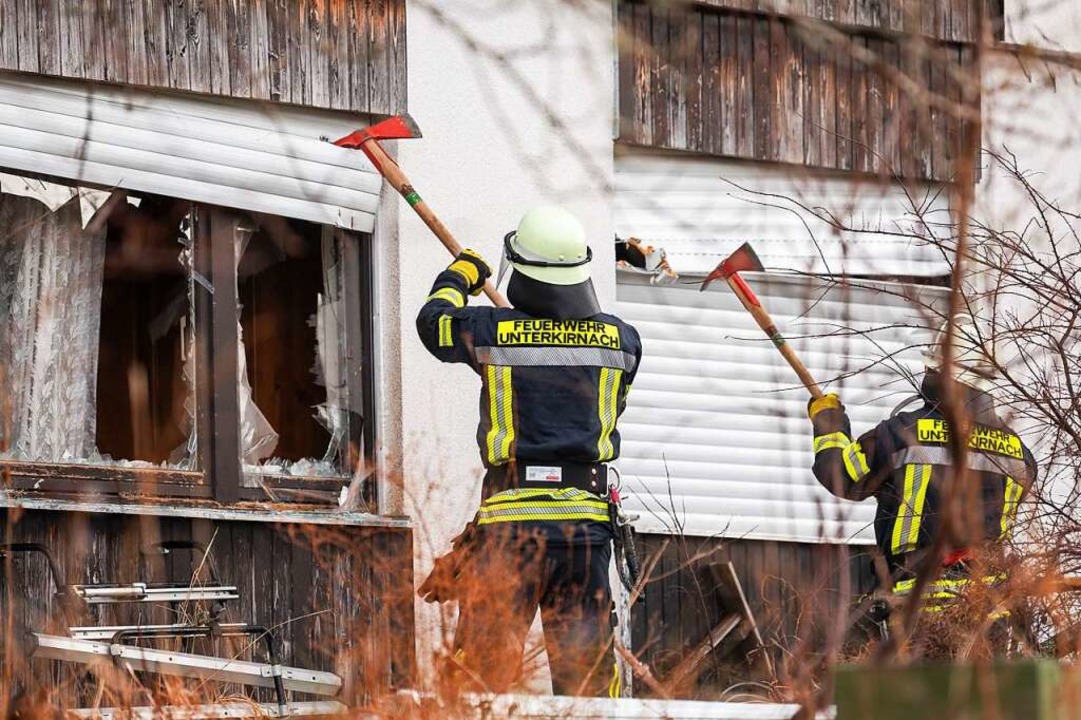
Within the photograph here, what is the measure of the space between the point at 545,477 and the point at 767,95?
11.2ft

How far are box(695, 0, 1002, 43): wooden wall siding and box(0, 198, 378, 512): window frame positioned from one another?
267 centimetres

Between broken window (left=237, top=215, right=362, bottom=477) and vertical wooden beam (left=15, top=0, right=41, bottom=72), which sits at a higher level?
vertical wooden beam (left=15, top=0, right=41, bottom=72)

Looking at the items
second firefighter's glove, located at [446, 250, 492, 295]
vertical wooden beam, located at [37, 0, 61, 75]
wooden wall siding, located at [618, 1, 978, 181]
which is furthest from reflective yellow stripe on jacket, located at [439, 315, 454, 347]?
wooden wall siding, located at [618, 1, 978, 181]

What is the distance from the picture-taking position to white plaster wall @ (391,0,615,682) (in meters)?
9.03

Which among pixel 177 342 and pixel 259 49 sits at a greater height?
pixel 259 49

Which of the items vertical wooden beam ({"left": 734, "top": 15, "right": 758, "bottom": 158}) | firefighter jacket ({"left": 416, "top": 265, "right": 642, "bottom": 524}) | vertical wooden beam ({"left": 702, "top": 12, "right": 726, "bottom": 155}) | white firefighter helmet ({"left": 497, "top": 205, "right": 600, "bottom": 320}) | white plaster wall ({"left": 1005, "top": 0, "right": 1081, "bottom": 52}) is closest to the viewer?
firefighter jacket ({"left": 416, "top": 265, "right": 642, "bottom": 524})

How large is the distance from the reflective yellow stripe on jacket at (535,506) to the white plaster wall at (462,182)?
117 centimetres

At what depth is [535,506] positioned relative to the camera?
762cm

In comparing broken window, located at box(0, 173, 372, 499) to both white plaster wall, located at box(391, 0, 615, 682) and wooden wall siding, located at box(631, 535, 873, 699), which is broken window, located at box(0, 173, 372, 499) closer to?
white plaster wall, located at box(391, 0, 615, 682)

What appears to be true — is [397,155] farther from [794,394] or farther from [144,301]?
[794,394]

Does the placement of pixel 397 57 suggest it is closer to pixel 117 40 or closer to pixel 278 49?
pixel 278 49

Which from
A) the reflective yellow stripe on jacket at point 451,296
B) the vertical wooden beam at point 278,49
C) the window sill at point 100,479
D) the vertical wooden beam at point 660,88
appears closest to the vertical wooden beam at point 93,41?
the vertical wooden beam at point 278,49

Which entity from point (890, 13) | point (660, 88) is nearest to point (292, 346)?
point (660, 88)

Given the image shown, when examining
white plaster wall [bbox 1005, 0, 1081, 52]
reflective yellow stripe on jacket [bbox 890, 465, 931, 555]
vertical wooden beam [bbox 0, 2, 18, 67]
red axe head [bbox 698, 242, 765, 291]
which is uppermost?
white plaster wall [bbox 1005, 0, 1081, 52]
